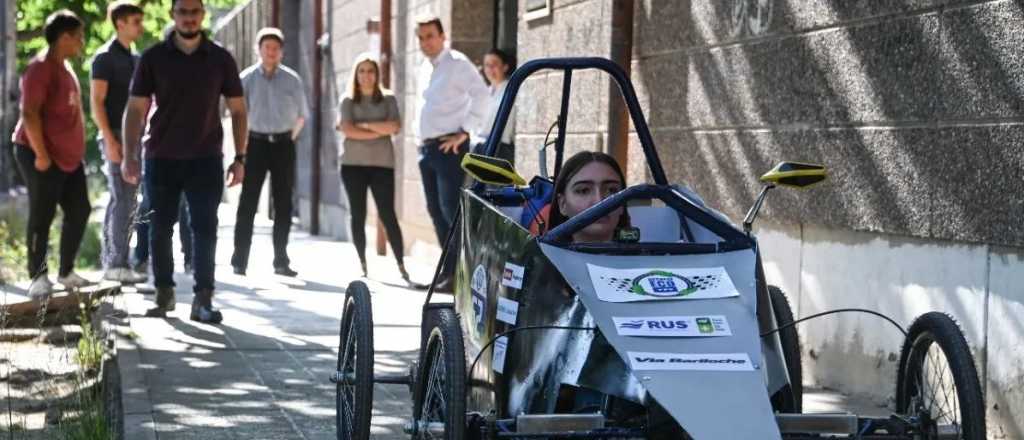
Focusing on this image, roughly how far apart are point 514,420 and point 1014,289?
8.06ft

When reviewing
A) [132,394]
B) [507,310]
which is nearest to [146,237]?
[132,394]

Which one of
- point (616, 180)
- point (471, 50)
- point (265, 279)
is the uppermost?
point (471, 50)

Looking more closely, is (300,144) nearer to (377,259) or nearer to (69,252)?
(377,259)

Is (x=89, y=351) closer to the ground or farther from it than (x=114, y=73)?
closer to the ground

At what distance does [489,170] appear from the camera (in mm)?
5277

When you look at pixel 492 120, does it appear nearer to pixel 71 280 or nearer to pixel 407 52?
pixel 71 280

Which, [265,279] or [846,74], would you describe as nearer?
[846,74]

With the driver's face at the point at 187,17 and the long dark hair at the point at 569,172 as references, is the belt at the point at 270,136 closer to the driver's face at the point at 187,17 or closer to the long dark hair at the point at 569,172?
the driver's face at the point at 187,17

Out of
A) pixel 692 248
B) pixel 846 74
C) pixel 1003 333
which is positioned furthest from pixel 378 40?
pixel 692 248

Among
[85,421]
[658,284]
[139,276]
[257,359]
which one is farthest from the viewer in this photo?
[139,276]

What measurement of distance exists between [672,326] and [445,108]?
8.26m

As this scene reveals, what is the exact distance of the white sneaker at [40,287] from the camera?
10906 millimetres

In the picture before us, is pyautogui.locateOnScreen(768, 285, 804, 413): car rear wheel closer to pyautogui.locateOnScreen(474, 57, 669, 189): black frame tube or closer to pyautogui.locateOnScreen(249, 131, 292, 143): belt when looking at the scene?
pyautogui.locateOnScreen(474, 57, 669, 189): black frame tube

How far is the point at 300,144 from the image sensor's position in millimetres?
23391
